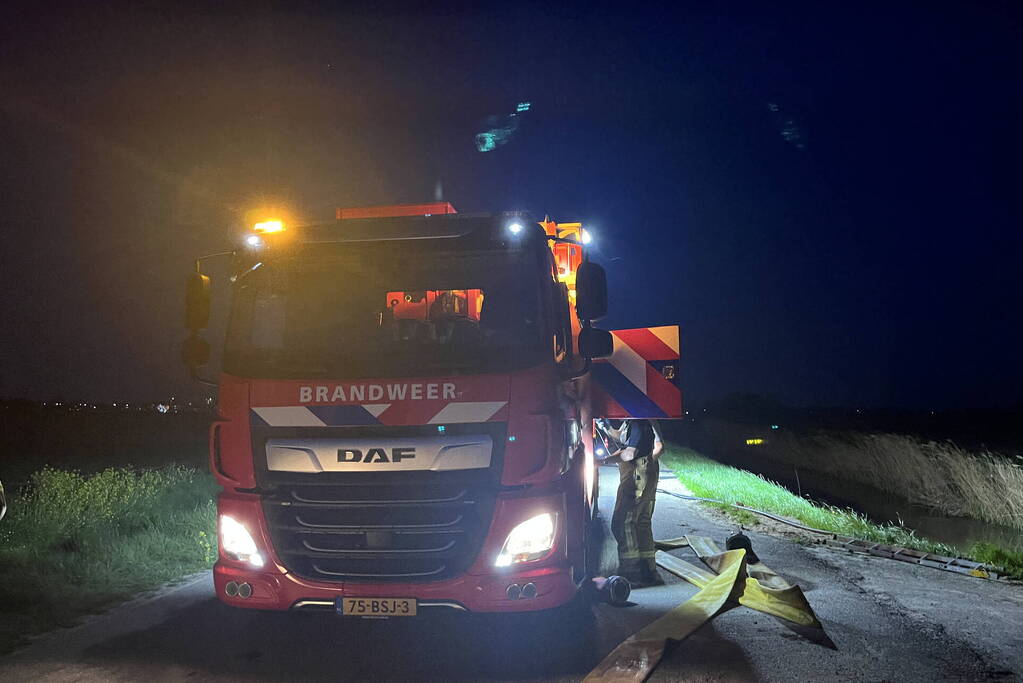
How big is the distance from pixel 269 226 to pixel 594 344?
94.9 inches

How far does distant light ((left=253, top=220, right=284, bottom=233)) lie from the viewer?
5383mm

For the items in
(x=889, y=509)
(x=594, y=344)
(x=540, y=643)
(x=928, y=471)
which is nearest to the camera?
(x=540, y=643)

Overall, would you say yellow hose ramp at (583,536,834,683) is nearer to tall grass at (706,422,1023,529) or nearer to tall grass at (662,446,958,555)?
tall grass at (662,446,958,555)

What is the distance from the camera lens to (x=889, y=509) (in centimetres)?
1631

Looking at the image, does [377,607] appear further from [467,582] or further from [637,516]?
[637,516]

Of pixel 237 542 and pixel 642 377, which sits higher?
pixel 642 377

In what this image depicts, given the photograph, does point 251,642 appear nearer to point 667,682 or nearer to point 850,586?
point 667,682

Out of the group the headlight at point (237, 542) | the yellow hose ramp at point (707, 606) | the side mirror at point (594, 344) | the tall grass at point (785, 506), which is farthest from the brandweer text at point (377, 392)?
the tall grass at point (785, 506)

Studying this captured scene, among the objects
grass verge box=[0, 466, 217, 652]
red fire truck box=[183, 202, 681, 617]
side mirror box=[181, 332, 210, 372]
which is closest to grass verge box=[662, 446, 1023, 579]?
red fire truck box=[183, 202, 681, 617]

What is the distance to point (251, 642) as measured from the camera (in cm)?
510

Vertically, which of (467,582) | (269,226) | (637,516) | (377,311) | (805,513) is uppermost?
(269,226)

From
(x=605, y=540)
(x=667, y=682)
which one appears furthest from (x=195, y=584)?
(x=667, y=682)

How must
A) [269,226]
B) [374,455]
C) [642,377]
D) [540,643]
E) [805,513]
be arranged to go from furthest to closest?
1. [805,513]
2. [642,377]
3. [269,226]
4. [540,643]
5. [374,455]

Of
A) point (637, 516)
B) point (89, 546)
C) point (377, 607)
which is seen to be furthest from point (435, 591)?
point (89, 546)
